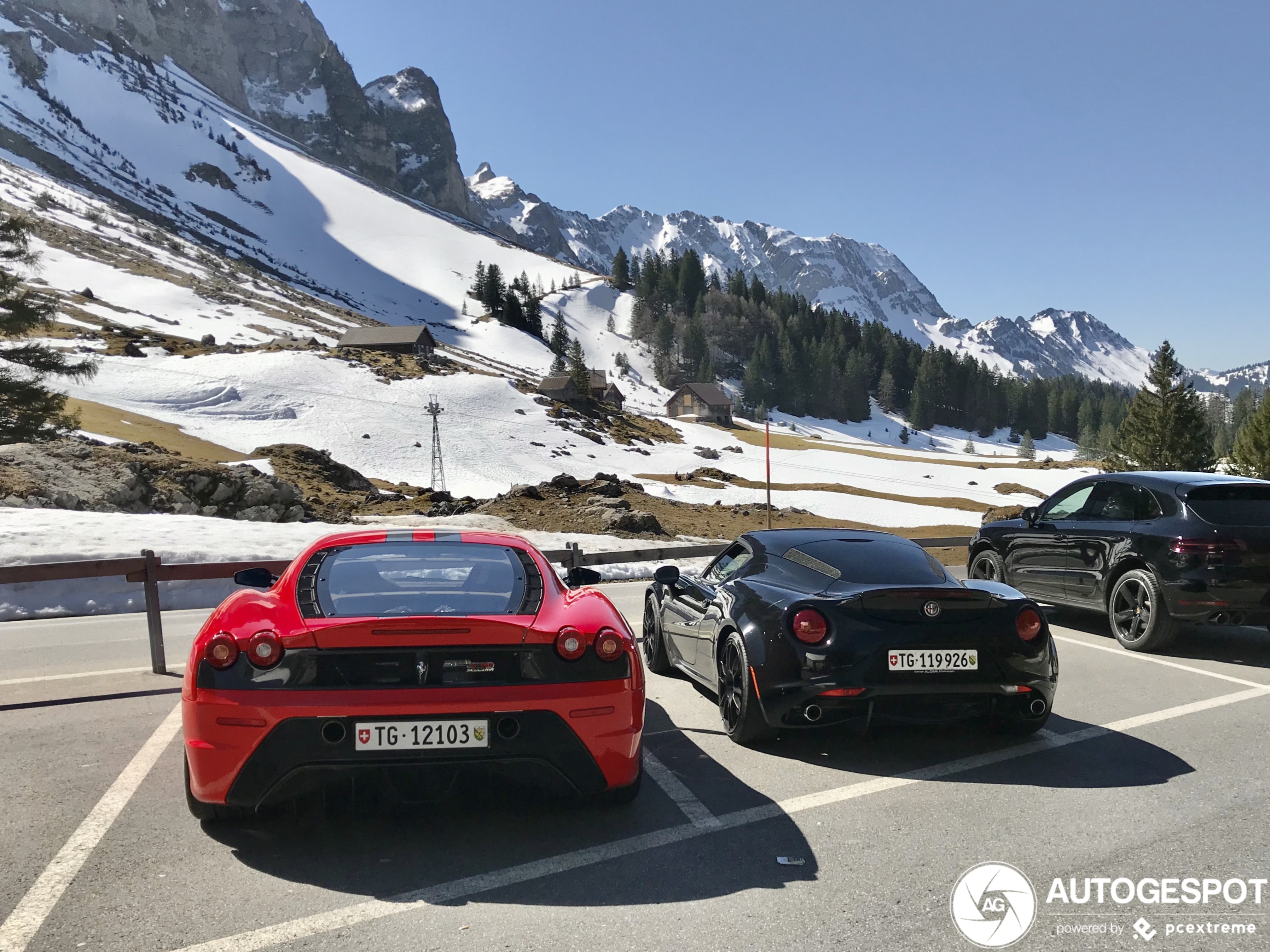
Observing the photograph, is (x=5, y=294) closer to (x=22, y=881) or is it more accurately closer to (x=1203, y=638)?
(x=22, y=881)

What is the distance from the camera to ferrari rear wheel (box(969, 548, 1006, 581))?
33.4 feet

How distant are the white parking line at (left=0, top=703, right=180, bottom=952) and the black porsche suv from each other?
8164mm

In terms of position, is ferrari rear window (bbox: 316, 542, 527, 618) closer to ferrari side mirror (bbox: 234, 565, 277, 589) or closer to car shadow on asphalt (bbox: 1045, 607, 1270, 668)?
ferrari side mirror (bbox: 234, 565, 277, 589)

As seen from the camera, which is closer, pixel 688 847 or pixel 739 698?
pixel 688 847

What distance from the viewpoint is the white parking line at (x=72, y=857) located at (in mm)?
2928

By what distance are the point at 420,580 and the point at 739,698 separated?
2.04m

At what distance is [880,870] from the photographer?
3414 millimetres

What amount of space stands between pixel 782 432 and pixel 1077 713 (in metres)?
118

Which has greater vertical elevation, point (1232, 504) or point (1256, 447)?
point (1232, 504)

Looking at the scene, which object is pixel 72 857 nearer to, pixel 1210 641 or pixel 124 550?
pixel 1210 641

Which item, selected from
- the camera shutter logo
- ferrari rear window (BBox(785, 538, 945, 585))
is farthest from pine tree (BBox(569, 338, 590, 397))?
the camera shutter logo

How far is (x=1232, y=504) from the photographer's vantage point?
7820 mm

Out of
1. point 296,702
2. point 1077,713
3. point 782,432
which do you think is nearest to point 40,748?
point 296,702

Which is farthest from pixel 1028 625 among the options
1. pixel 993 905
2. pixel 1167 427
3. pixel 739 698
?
pixel 1167 427
